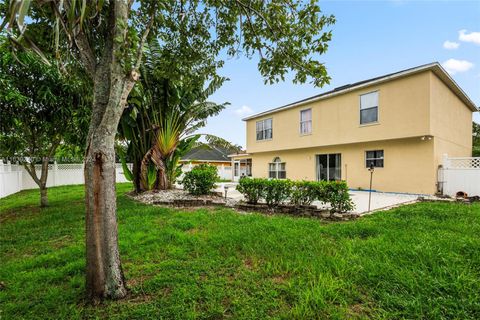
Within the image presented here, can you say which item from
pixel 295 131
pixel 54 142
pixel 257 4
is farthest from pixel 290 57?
pixel 295 131

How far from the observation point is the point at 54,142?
30.0 ft

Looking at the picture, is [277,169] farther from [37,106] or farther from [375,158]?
[37,106]

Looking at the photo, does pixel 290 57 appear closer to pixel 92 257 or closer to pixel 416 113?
pixel 92 257

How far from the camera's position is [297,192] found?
7293 millimetres

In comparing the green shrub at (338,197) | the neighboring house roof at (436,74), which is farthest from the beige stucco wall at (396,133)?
the green shrub at (338,197)

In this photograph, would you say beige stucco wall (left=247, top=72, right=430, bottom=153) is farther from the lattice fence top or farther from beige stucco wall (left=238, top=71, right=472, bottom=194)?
the lattice fence top

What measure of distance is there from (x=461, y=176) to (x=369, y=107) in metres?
4.98

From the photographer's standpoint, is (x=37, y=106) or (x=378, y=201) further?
(x=378, y=201)

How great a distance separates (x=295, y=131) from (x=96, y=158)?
49.1 feet

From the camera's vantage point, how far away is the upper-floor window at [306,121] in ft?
51.4

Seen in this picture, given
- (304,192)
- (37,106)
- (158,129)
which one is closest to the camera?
(304,192)

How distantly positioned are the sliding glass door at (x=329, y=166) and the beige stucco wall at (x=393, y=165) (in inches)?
10.3

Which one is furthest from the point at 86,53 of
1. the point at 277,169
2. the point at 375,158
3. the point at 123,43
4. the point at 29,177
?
the point at 29,177

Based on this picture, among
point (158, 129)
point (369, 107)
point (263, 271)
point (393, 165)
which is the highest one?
point (369, 107)
